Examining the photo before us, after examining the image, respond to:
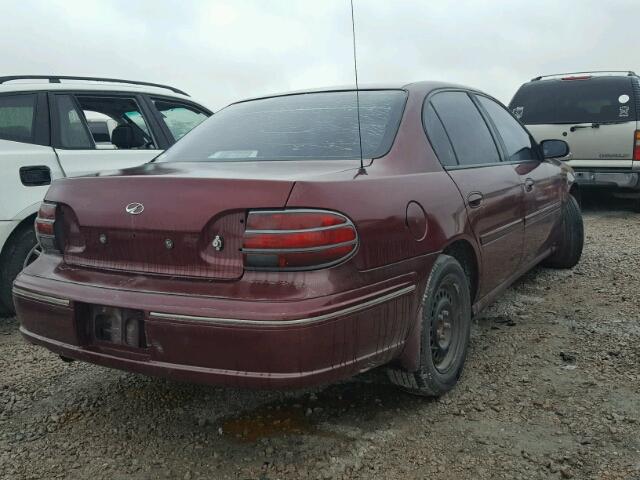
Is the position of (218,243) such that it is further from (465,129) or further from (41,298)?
(465,129)

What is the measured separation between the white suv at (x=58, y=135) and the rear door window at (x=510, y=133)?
2.61m

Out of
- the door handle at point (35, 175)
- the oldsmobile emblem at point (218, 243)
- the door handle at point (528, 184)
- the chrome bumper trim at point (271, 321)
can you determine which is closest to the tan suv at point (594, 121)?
the door handle at point (528, 184)

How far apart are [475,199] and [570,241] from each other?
240 cm

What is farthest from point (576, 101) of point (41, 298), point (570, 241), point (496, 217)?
point (41, 298)

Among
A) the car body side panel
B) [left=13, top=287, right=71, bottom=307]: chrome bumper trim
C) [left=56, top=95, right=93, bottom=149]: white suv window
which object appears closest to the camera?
[left=13, top=287, right=71, bottom=307]: chrome bumper trim

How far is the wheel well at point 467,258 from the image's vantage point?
298 centimetres

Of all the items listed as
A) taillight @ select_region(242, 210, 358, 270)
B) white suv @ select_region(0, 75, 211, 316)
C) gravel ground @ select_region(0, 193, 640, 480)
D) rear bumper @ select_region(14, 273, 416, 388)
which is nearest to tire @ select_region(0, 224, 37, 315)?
white suv @ select_region(0, 75, 211, 316)

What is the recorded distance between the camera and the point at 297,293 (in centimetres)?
210

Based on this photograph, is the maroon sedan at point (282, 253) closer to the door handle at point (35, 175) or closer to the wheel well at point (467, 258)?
the wheel well at point (467, 258)

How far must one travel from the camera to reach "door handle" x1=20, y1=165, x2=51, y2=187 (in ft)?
13.5

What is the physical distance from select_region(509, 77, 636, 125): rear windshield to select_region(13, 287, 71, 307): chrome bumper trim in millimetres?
6981

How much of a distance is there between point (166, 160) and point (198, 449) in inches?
54.7

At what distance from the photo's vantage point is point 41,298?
2.51 m

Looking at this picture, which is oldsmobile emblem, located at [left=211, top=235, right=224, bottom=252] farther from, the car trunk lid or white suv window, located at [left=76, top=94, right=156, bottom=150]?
white suv window, located at [left=76, top=94, right=156, bottom=150]
